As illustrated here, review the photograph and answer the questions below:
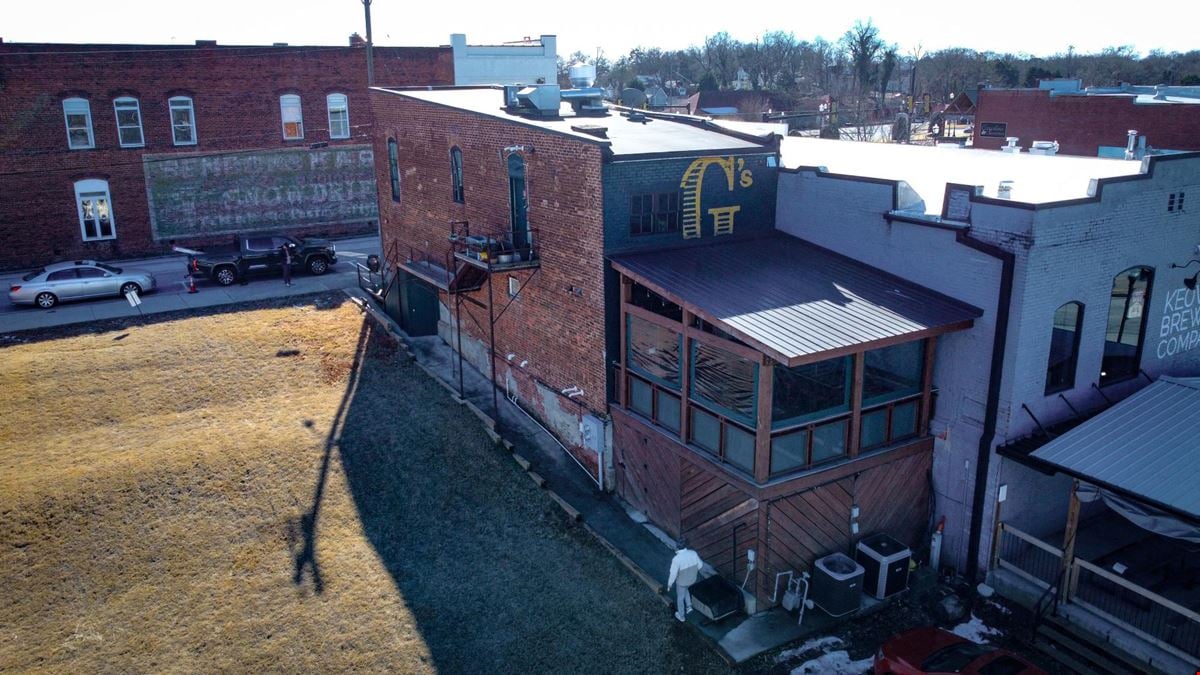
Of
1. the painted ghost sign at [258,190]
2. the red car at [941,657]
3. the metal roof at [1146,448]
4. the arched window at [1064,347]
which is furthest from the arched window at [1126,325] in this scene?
the painted ghost sign at [258,190]

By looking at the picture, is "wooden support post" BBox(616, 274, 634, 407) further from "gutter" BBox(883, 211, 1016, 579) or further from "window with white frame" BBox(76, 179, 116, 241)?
"window with white frame" BBox(76, 179, 116, 241)

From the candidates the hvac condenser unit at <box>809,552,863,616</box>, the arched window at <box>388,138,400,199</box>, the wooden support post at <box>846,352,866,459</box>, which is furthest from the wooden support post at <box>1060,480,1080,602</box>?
the arched window at <box>388,138,400,199</box>

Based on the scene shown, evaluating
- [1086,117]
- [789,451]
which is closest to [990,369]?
[789,451]

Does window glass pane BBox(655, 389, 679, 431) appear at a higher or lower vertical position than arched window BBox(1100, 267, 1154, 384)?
lower

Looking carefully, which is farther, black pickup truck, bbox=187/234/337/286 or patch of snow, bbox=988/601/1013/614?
black pickup truck, bbox=187/234/337/286

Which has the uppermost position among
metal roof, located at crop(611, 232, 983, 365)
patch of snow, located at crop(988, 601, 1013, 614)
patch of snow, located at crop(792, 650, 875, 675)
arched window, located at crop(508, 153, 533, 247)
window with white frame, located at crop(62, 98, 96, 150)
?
window with white frame, located at crop(62, 98, 96, 150)

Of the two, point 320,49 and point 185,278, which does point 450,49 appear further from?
point 185,278

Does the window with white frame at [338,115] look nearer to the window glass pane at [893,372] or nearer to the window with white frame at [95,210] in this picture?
the window with white frame at [95,210]
